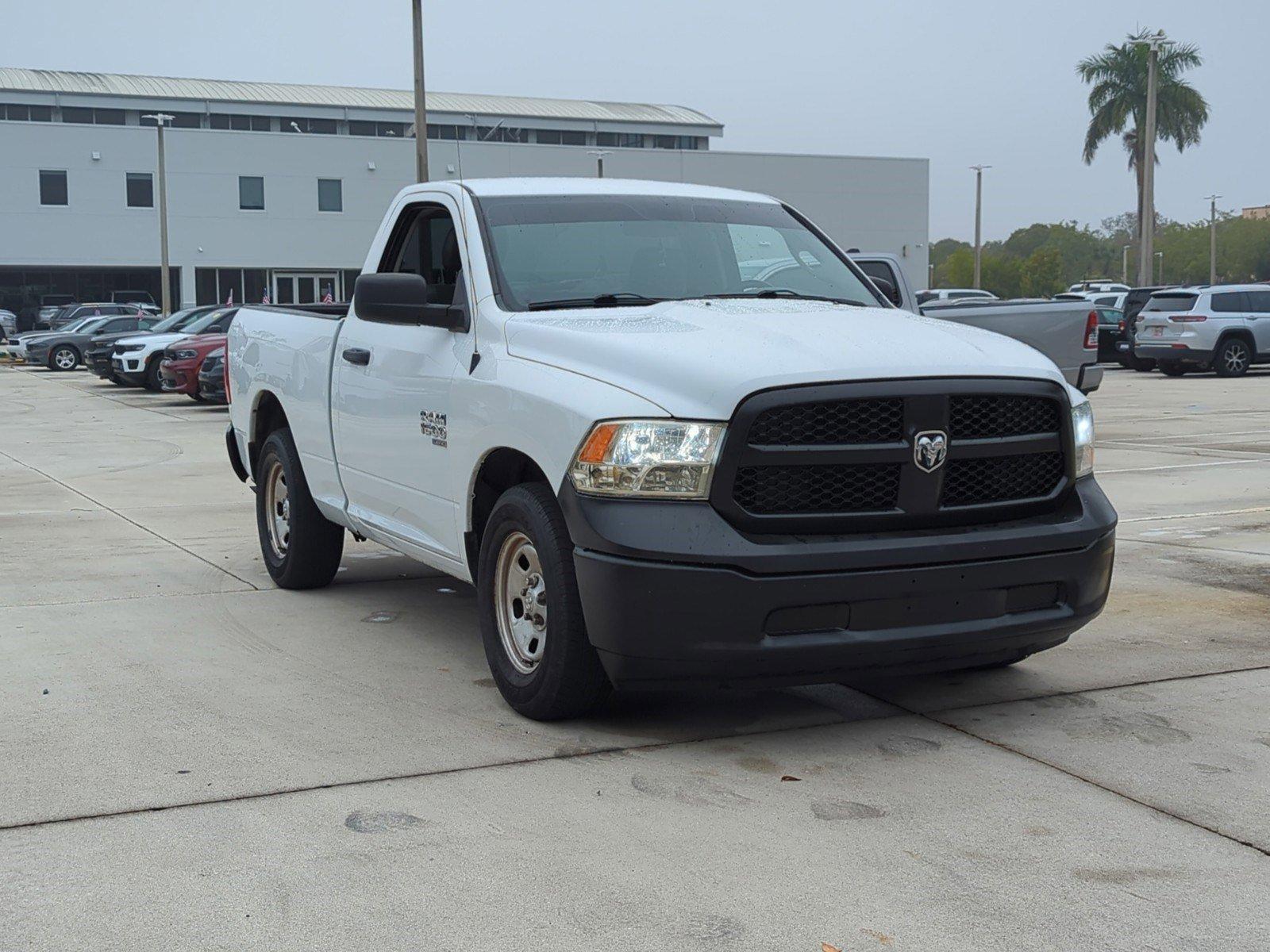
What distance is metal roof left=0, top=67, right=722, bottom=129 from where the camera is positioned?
7100cm

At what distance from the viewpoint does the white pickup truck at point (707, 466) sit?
4.62m

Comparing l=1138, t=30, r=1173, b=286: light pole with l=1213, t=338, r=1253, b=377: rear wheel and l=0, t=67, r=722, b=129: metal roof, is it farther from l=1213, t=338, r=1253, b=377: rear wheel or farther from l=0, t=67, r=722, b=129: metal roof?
l=0, t=67, r=722, b=129: metal roof

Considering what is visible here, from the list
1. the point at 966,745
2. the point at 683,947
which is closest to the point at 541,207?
the point at 966,745

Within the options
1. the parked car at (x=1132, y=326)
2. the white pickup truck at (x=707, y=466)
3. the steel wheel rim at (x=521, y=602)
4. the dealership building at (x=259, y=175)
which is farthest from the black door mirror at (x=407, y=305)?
the dealership building at (x=259, y=175)

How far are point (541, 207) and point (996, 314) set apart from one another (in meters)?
9.88

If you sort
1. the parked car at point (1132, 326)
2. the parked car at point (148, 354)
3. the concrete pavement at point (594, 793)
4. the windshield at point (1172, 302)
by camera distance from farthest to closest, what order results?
the parked car at point (1132, 326), the windshield at point (1172, 302), the parked car at point (148, 354), the concrete pavement at point (594, 793)

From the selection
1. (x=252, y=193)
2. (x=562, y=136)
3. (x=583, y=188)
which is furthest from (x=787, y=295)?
(x=562, y=136)

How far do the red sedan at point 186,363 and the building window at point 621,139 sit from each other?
55387 millimetres

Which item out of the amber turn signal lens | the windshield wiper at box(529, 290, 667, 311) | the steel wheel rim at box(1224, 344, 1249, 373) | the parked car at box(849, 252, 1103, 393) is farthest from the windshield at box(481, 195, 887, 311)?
the steel wheel rim at box(1224, 344, 1249, 373)

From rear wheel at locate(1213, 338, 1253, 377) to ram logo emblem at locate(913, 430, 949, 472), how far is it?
25.9 metres

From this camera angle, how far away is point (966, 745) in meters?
4.97

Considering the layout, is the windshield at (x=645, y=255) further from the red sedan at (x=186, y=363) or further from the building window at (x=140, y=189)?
the building window at (x=140, y=189)

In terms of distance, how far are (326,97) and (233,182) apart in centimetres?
1451

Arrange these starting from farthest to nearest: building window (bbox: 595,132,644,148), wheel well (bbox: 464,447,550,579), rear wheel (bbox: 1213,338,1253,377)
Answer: building window (bbox: 595,132,644,148), rear wheel (bbox: 1213,338,1253,377), wheel well (bbox: 464,447,550,579)
